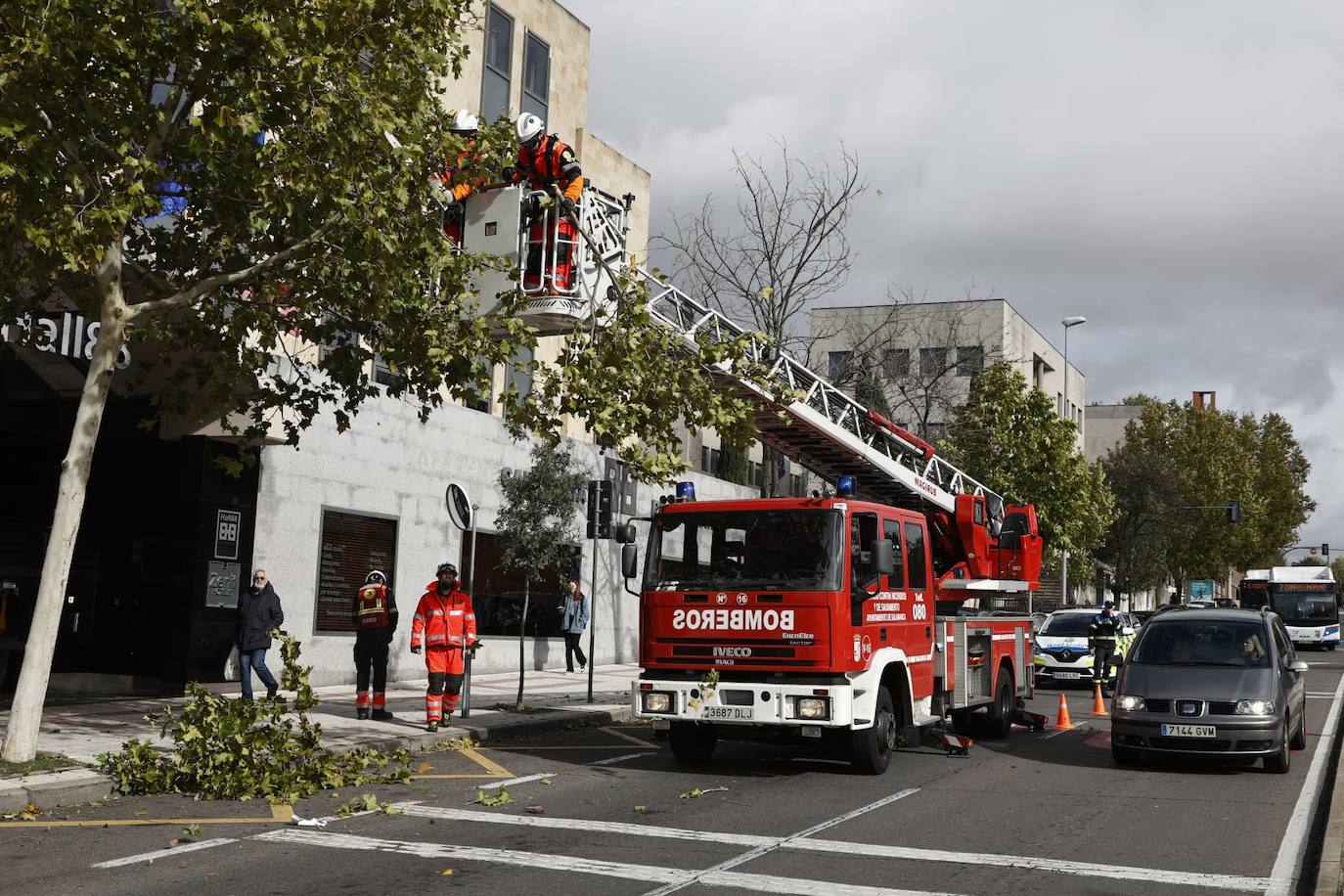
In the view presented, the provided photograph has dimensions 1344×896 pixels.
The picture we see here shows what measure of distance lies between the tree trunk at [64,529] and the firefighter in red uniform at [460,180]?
328 centimetres

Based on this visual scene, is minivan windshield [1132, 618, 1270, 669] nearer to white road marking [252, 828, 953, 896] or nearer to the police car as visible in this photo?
white road marking [252, 828, 953, 896]

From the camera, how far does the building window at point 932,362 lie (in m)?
34.7

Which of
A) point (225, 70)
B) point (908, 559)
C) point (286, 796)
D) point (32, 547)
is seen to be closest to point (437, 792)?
point (286, 796)

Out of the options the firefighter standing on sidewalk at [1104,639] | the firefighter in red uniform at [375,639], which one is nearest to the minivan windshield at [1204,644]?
the firefighter standing on sidewalk at [1104,639]

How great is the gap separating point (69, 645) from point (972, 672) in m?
11.9

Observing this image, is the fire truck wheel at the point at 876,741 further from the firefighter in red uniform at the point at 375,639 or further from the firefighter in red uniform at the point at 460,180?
the firefighter in red uniform at the point at 460,180

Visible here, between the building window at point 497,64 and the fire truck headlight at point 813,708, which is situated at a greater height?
the building window at point 497,64

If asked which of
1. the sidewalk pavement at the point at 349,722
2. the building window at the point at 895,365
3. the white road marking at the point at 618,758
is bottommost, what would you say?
the white road marking at the point at 618,758

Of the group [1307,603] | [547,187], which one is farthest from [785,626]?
[1307,603]

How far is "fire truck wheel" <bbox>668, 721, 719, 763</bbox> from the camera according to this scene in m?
12.3

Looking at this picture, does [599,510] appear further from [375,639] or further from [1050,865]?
[1050,865]

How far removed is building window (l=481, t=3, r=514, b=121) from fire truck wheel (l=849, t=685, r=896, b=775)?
16582mm

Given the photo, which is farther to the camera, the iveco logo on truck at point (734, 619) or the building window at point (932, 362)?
the building window at point (932, 362)

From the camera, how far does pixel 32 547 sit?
16672 millimetres
